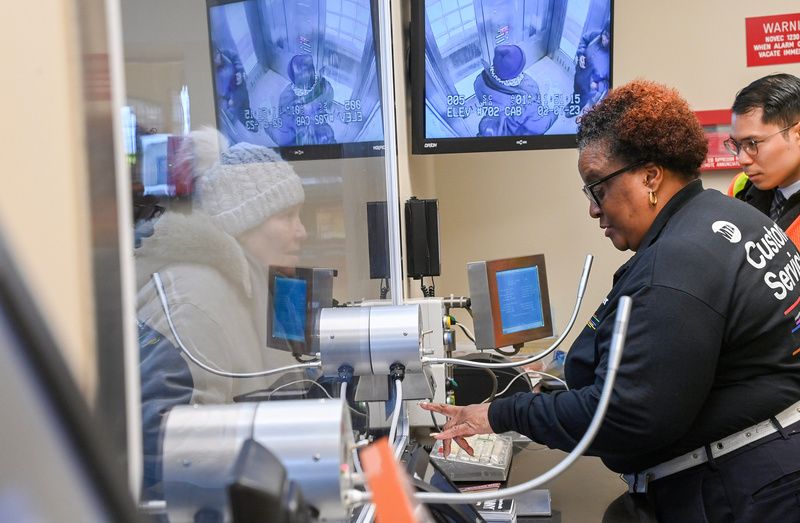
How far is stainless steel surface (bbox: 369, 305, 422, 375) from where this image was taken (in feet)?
3.80

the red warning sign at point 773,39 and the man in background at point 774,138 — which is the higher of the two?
the red warning sign at point 773,39

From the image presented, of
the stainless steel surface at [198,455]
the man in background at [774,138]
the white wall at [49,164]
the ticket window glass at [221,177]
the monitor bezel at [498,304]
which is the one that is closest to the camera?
the white wall at [49,164]

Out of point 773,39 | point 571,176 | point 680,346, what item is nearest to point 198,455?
point 680,346

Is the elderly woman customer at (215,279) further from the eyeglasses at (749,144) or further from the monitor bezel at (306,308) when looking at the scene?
the eyeglasses at (749,144)

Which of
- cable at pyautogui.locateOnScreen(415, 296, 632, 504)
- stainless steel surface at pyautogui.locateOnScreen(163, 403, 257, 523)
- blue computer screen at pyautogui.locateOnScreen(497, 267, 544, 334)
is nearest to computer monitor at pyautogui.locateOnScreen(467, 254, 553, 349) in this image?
blue computer screen at pyautogui.locateOnScreen(497, 267, 544, 334)

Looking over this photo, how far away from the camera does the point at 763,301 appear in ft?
4.27

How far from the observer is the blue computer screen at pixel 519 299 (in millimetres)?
1643

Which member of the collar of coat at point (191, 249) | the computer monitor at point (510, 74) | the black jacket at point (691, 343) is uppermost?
the computer monitor at point (510, 74)

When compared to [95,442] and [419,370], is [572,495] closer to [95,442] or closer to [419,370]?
[419,370]

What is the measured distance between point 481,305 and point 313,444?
3.47 feet

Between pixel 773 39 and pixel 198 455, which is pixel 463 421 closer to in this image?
pixel 198 455

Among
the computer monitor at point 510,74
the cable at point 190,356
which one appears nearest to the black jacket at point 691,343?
the cable at point 190,356

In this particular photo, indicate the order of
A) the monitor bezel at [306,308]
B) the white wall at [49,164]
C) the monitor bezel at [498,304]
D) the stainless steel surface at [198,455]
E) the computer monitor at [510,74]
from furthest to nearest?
the computer monitor at [510,74] < the monitor bezel at [498,304] < the monitor bezel at [306,308] < the stainless steel surface at [198,455] < the white wall at [49,164]

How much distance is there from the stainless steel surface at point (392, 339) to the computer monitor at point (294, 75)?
287 millimetres
